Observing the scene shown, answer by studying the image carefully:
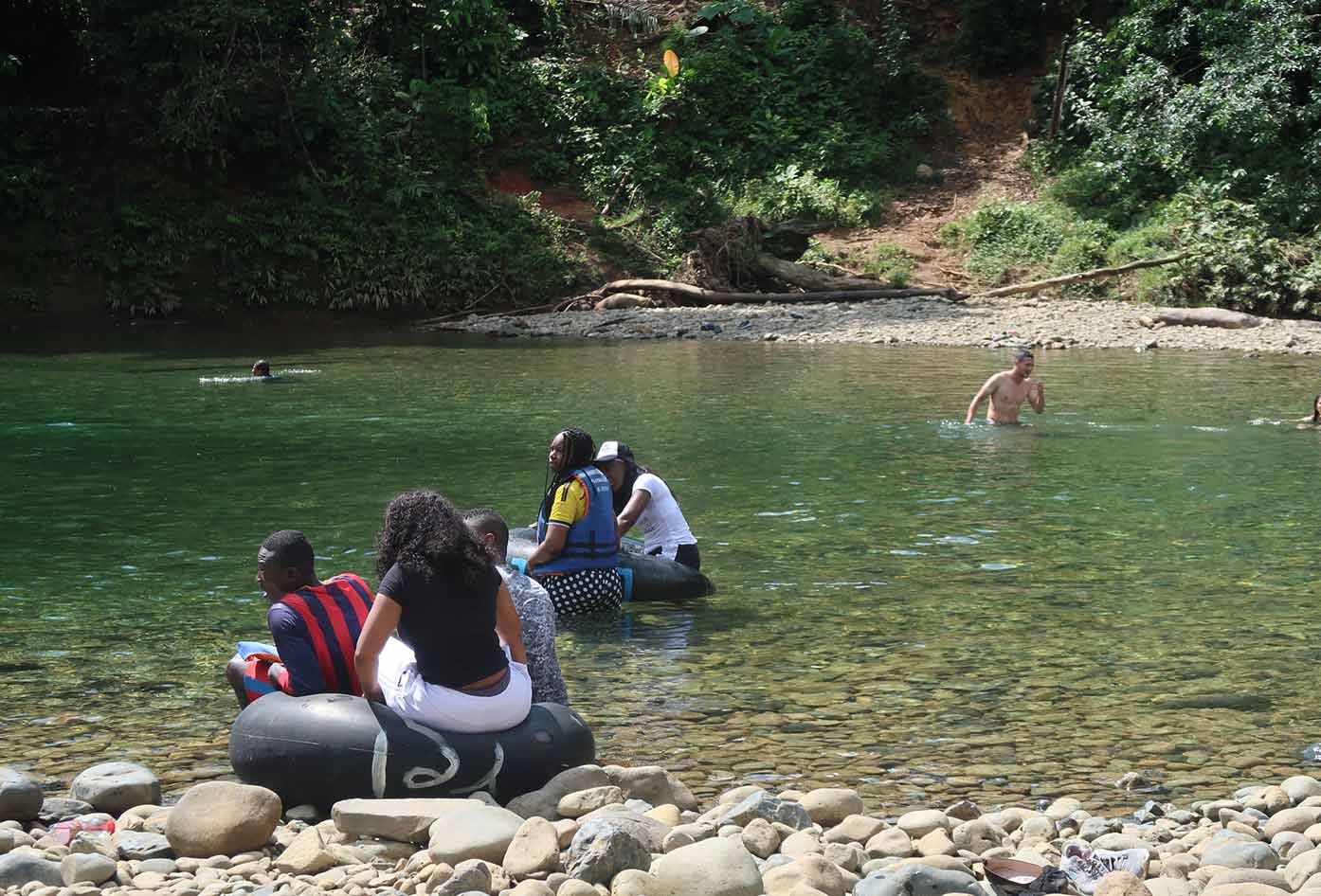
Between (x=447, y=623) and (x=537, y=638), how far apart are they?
0.84 meters

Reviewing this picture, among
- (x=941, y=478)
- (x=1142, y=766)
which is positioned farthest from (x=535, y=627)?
(x=941, y=478)

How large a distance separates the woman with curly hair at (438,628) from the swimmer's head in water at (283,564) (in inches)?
15.8

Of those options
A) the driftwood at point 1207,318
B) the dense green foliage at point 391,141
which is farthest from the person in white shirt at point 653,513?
the dense green foliage at point 391,141

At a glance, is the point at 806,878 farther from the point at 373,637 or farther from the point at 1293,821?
the point at 373,637

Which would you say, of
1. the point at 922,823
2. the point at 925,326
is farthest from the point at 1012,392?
the point at 922,823

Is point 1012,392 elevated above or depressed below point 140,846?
above

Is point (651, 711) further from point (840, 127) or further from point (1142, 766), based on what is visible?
point (840, 127)

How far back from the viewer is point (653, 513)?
9289 mm

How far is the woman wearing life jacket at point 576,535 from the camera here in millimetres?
8438

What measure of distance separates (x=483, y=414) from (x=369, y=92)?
68.0ft

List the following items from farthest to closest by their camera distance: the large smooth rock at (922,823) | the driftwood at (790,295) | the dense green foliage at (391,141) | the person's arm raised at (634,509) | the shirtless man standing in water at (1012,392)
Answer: the dense green foliage at (391,141)
the driftwood at (790,295)
the shirtless man standing in water at (1012,392)
the person's arm raised at (634,509)
the large smooth rock at (922,823)

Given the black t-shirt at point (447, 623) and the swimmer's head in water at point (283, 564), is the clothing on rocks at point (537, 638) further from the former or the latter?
the swimmer's head in water at point (283, 564)

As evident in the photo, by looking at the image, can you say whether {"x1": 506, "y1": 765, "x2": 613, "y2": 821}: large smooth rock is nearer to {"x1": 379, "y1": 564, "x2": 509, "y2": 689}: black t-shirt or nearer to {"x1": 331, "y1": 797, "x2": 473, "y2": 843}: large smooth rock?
{"x1": 331, "y1": 797, "x2": 473, "y2": 843}: large smooth rock

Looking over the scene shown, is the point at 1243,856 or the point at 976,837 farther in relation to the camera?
the point at 976,837
